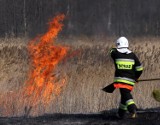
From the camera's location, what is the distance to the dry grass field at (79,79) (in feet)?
31.6

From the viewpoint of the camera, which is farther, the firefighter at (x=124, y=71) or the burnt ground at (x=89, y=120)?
the firefighter at (x=124, y=71)

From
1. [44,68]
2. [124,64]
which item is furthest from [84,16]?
[124,64]

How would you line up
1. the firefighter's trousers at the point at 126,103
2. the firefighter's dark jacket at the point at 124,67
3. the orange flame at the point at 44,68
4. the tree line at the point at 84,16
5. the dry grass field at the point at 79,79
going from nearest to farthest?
the firefighter's trousers at the point at 126,103
the firefighter's dark jacket at the point at 124,67
the dry grass field at the point at 79,79
the orange flame at the point at 44,68
the tree line at the point at 84,16

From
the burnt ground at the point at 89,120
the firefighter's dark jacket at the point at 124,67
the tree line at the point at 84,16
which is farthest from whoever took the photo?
the tree line at the point at 84,16

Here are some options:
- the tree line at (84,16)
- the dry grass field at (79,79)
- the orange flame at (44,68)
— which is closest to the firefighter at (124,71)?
the dry grass field at (79,79)

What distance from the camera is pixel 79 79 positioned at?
10.3 metres

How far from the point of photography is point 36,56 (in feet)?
39.1

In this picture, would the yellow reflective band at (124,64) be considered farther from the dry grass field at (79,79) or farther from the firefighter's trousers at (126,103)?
the dry grass field at (79,79)

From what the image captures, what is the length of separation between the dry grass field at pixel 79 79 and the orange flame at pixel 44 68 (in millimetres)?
151

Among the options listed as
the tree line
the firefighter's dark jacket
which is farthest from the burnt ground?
the tree line

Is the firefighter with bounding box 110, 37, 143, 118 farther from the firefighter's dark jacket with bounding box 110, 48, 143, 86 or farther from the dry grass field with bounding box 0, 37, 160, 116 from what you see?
the dry grass field with bounding box 0, 37, 160, 116

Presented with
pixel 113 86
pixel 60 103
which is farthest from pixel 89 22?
pixel 113 86

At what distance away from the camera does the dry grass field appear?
9.62m

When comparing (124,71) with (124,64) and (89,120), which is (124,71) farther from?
(89,120)
